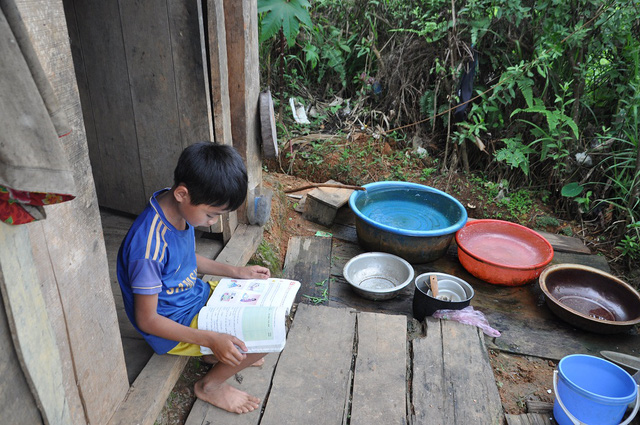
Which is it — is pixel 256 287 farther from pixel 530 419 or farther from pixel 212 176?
pixel 530 419

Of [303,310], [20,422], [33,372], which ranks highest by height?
[33,372]

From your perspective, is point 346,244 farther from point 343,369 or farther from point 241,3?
point 241,3

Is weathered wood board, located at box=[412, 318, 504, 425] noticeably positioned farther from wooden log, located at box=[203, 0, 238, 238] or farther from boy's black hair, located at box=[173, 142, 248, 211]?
wooden log, located at box=[203, 0, 238, 238]

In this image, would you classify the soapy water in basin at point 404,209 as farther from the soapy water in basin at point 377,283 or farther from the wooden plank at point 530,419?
the wooden plank at point 530,419

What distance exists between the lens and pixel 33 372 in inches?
48.1

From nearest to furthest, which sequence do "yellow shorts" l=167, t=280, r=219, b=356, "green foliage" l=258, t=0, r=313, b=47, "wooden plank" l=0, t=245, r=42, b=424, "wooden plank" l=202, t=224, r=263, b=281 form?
"wooden plank" l=0, t=245, r=42, b=424 < "yellow shorts" l=167, t=280, r=219, b=356 < "wooden plank" l=202, t=224, r=263, b=281 < "green foliage" l=258, t=0, r=313, b=47

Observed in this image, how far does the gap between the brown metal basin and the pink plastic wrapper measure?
22.0 inches

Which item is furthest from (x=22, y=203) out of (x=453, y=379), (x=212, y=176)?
(x=453, y=379)

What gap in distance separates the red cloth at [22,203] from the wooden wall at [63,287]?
40 millimetres

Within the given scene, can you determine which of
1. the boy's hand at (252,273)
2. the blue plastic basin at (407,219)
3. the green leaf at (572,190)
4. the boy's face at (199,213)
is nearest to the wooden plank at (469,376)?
the blue plastic basin at (407,219)

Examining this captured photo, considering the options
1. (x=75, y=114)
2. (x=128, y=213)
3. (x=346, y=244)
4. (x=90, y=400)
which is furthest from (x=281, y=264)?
(x=75, y=114)

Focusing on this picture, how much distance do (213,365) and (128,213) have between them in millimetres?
1313

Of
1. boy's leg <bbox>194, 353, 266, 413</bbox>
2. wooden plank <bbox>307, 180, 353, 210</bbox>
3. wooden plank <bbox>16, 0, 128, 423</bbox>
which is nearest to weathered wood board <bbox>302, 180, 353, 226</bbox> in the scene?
wooden plank <bbox>307, 180, 353, 210</bbox>

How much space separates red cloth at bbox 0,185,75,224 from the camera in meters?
1.01
